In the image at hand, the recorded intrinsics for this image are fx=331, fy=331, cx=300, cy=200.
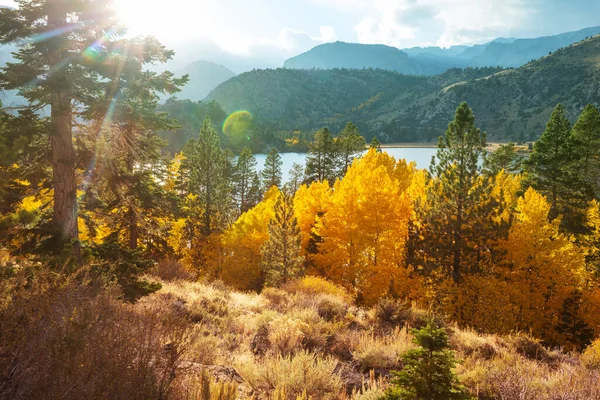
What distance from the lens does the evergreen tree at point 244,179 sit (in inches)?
2404

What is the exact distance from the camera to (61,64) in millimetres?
7758

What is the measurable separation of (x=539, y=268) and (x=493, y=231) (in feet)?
20.3

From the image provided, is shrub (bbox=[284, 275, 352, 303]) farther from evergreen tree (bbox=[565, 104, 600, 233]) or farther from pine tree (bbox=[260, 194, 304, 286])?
evergreen tree (bbox=[565, 104, 600, 233])

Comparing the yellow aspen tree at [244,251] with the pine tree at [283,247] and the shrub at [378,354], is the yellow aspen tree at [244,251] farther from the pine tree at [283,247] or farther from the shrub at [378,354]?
the shrub at [378,354]

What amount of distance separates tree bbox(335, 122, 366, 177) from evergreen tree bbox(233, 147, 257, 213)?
1846cm

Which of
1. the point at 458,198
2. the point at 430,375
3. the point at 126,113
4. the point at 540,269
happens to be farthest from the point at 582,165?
the point at 126,113

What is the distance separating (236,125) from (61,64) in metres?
182

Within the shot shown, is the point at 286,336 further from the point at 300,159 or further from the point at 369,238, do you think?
the point at 300,159

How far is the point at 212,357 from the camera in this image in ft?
17.1

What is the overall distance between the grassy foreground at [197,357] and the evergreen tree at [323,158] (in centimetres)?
4303

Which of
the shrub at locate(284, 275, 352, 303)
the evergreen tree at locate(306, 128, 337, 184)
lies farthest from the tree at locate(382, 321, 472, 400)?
the evergreen tree at locate(306, 128, 337, 184)

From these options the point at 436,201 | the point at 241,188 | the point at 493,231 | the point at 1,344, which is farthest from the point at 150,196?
the point at 241,188

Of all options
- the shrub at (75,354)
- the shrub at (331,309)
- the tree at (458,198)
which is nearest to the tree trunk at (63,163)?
the shrub at (75,354)

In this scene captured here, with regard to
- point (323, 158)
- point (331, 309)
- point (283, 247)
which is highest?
point (323, 158)
